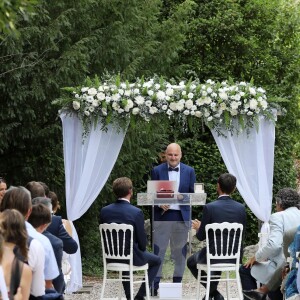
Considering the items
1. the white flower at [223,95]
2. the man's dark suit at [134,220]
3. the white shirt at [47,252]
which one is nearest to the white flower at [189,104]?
the white flower at [223,95]

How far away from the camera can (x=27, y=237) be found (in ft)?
21.7

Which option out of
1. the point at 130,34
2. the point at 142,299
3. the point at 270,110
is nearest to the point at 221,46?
the point at 130,34

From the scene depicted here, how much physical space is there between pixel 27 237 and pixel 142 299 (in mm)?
4838

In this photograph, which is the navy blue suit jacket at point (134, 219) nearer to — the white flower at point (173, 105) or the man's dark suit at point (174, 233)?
the man's dark suit at point (174, 233)

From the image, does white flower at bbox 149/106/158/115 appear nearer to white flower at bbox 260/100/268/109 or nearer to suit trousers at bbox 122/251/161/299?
white flower at bbox 260/100/268/109

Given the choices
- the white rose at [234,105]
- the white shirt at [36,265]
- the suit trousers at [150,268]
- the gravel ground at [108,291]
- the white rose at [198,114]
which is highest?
the white rose at [234,105]

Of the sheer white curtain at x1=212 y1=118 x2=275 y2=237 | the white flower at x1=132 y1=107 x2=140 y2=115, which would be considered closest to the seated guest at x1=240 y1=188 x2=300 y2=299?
the sheer white curtain at x1=212 y1=118 x2=275 y2=237

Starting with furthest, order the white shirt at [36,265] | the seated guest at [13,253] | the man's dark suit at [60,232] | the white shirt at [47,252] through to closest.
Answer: the man's dark suit at [60,232] < the white shirt at [47,252] < the white shirt at [36,265] < the seated guest at [13,253]

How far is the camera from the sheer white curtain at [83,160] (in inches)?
471

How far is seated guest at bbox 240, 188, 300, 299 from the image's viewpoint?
31.6ft

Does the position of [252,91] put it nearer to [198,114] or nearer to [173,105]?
[198,114]

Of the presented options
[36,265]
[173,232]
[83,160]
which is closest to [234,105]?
[173,232]

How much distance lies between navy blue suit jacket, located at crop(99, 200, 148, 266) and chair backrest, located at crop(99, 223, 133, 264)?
0.08 m

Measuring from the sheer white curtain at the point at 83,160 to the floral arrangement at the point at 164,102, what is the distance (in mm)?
183
